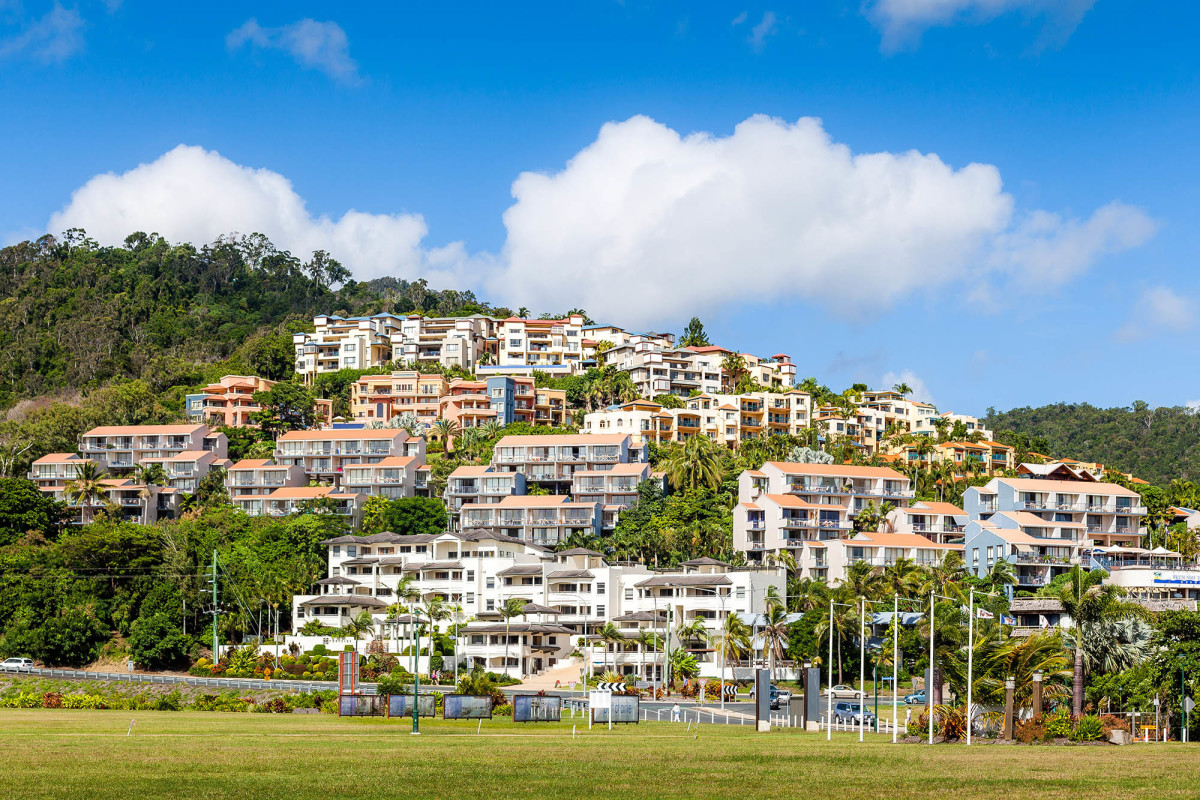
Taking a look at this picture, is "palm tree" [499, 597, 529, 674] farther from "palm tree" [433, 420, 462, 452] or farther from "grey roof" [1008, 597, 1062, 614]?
"palm tree" [433, 420, 462, 452]

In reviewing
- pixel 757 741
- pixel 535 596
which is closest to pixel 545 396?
pixel 535 596

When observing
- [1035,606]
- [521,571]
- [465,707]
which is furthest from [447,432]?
[465,707]

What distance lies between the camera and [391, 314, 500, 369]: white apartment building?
173m

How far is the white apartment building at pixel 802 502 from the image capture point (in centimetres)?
11250

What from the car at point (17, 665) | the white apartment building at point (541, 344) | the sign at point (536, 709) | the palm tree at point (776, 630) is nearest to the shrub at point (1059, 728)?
the sign at point (536, 709)

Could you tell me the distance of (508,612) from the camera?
96.6 metres

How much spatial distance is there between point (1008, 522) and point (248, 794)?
9802cm

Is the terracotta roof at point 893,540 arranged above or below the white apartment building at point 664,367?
below

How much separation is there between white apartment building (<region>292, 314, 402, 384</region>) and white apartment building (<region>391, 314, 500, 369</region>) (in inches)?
77.0

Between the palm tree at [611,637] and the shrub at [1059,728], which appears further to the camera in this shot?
the palm tree at [611,637]

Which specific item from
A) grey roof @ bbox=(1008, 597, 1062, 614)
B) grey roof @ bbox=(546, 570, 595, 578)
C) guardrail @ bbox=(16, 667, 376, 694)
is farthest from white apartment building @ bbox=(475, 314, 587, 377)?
guardrail @ bbox=(16, 667, 376, 694)

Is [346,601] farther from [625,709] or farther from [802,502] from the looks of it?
[625,709]

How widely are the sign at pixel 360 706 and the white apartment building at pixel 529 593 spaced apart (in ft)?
106

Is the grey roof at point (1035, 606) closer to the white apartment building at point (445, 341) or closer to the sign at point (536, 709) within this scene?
the sign at point (536, 709)
